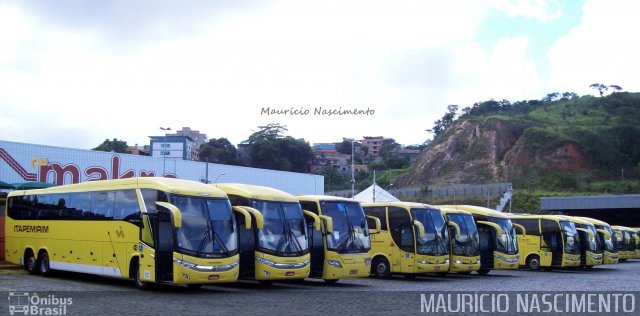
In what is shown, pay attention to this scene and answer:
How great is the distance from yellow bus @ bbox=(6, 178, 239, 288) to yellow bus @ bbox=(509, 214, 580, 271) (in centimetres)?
1983

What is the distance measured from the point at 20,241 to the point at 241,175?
3041 cm

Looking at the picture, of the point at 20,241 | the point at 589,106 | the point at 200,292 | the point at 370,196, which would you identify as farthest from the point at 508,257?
the point at 589,106

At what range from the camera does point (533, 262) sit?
33.4 metres

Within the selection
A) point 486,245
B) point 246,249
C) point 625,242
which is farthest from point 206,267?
point 625,242

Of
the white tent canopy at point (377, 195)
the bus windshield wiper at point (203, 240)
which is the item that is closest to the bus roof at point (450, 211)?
the bus windshield wiper at point (203, 240)

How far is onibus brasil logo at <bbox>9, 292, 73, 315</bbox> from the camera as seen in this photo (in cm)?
1263

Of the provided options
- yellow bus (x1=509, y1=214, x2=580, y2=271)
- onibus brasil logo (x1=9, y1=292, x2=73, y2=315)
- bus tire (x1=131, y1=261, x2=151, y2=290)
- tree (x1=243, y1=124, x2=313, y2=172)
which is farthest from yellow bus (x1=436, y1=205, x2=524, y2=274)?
tree (x1=243, y1=124, x2=313, y2=172)

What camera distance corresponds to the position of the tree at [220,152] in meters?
82.6

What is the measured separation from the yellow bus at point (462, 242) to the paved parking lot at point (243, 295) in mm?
2538

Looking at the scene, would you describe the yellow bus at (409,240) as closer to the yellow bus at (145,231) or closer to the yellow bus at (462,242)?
the yellow bus at (462,242)

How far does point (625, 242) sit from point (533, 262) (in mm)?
16469

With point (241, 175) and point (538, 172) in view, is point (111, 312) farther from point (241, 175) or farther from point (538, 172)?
point (538, 172)

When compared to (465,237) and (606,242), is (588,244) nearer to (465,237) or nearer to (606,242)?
(606,242)

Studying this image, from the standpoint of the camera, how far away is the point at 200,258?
16.5m
